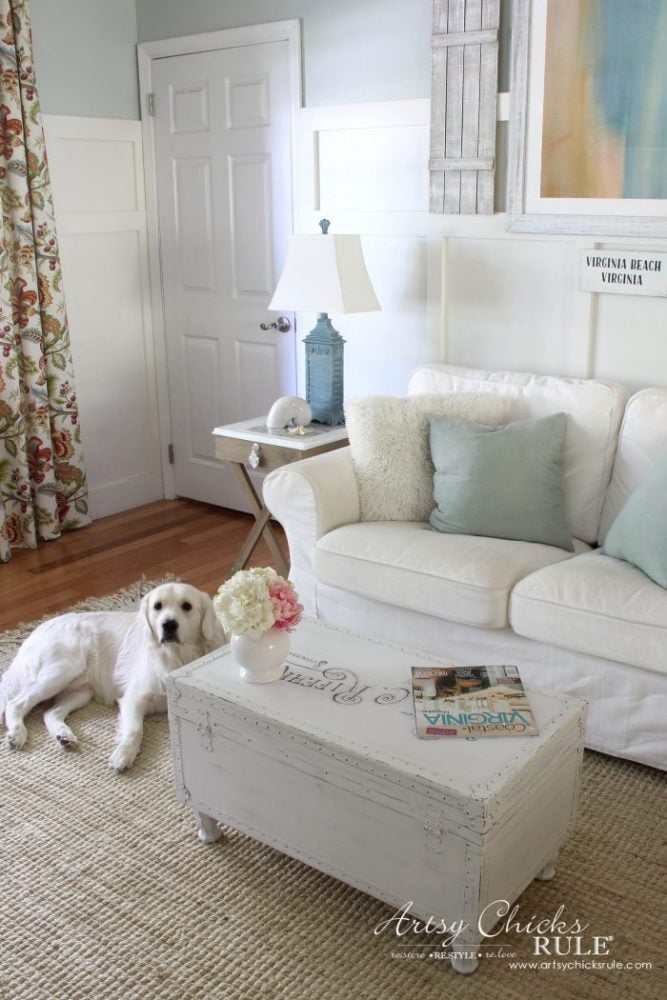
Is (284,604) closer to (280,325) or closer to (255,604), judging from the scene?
(255,604)

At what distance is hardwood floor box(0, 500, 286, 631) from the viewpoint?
3887mm

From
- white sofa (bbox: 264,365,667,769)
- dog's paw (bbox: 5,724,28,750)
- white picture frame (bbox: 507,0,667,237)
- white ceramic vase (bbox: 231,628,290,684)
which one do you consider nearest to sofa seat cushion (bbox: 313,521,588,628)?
white sofa (bbox: 264,365,667,769)

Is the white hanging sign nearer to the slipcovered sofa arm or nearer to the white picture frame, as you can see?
the white picture frame

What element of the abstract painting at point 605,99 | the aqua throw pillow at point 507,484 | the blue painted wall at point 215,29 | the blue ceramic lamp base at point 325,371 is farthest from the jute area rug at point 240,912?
the blue painted wall at point 215,29

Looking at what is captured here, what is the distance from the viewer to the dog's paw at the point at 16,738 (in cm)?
279

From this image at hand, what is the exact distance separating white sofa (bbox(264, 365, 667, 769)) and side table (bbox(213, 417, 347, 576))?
31cm

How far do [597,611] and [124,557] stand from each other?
231 centimetres

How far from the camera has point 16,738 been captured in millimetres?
2801

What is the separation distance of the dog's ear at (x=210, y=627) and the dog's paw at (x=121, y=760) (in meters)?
0.36

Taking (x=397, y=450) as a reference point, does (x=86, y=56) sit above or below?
above

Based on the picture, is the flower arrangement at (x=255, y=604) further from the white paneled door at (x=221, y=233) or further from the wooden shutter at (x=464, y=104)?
the white paneled door at (x=221, y=233)

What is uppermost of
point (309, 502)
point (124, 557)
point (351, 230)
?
point (351, 230)

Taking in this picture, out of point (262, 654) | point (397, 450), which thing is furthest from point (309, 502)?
point (262, 654)

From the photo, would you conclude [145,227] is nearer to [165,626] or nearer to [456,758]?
[165,626]
